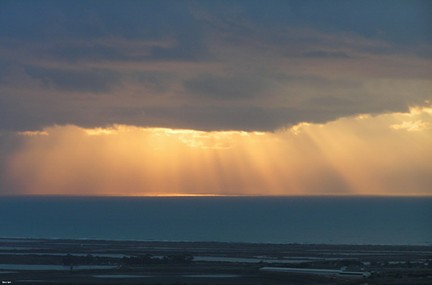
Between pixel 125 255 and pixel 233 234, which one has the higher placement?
pixel 233 234

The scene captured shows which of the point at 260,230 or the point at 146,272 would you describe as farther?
the point at 260,230

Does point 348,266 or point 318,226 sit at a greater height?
point 318,226

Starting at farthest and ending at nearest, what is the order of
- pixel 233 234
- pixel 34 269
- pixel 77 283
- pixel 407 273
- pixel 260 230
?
1. pixel 260 230
2. pixel 233 234
3. pixel 34 269
4. pixel 407 273
5. pixel 77 283

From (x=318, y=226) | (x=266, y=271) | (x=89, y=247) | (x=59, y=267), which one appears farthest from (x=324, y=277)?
(x=318, y=226)

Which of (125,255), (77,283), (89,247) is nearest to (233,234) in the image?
(89,247)

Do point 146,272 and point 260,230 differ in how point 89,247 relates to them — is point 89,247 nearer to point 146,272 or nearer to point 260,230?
point 146,272

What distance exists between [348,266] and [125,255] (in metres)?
19.3

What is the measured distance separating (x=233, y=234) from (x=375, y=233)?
58.3 ft

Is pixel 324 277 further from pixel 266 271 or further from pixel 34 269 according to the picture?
pixel 34 269

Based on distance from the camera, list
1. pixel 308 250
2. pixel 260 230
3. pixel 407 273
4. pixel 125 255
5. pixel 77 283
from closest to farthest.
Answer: pixel 77 283
pixel 407 273
pixel 125 255
pixel 308 250
pixel 260 230

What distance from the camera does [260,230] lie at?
130 metres

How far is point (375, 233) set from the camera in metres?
121

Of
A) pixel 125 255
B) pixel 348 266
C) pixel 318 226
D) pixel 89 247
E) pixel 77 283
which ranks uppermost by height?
pixel 318 226

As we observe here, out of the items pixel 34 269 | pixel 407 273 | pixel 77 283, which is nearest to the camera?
pixel 77 283
